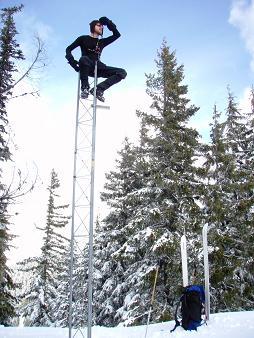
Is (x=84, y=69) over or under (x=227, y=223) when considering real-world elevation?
over

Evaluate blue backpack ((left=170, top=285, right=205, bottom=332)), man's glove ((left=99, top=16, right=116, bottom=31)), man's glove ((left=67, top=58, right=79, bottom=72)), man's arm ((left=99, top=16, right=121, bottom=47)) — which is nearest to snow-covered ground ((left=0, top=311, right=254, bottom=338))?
blue backpack ((left=170, top=285, right=205, bottom=332))

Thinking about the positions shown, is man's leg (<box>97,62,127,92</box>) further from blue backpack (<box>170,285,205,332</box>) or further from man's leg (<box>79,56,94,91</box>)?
blue backpack (<box>170,285,205,332</box>)

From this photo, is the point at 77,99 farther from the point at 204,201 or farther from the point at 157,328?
the point at 204,201

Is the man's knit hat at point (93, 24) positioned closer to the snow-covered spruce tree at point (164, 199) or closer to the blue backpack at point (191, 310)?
Result: the blue backpack at point (191, 310)

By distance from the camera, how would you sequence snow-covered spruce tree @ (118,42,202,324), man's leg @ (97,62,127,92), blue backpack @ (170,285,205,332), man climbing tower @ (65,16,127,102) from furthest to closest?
snow-covered spruce tree @ (118,42,202,324) < man's leg @ (97,62,127,92) < man climbing tower @ (65,16,127,102) < blue backpack @ (170,285,205,332)

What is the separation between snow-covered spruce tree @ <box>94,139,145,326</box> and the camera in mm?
22688

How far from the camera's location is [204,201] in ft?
57.7

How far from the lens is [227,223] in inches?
787

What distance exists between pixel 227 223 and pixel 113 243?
7185 millimetres

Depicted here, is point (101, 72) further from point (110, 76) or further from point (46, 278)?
point (46, 278)

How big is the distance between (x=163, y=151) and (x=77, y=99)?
9365 mm

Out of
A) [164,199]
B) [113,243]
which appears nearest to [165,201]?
[164,199]

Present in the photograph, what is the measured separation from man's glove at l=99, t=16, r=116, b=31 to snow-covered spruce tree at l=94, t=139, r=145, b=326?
44.8ft

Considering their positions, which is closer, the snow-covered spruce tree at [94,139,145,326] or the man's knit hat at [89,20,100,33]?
the man's knit hat at [89,20,100,33]
